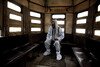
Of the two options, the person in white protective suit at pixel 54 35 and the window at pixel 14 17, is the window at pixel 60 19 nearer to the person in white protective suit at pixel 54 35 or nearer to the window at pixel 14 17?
the person in white protective suit at pixel 54 35

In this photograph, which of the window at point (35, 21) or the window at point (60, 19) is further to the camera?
the window at point (60, 19)

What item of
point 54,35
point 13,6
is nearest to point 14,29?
point 13,6

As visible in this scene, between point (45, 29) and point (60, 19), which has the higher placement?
point (60, 19)

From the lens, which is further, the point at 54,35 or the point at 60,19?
the point at 60,19

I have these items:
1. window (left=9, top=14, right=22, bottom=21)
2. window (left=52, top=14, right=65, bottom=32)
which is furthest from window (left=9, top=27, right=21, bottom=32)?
window (left=52, top=14, right=65, bottom=32)

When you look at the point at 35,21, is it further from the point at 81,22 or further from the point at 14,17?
the point at 81,22

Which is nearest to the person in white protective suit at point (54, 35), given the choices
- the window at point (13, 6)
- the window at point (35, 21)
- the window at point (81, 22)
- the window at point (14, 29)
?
the window at point (81, 22)

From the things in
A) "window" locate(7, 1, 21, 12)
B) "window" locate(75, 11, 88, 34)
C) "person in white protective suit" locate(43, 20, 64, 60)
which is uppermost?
"window" locate(7, 1, 21, 12)

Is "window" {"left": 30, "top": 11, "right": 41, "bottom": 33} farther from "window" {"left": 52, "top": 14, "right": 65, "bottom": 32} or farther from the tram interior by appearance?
"window" {"left": 52, "top": 14, "right": 65, "bottom": 32}

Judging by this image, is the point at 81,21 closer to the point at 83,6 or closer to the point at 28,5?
the point at 83,6

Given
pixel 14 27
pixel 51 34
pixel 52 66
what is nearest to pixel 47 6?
pixel 51 34

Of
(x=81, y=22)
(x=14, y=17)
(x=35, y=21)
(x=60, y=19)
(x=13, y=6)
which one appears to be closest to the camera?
(x=13, y=6)

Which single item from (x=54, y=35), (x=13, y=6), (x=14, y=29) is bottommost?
(x=54, y=35)

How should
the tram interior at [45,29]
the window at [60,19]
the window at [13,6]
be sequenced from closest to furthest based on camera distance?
the tram interior at [45,29]
the window at [13,6]
the window at [60,19]
